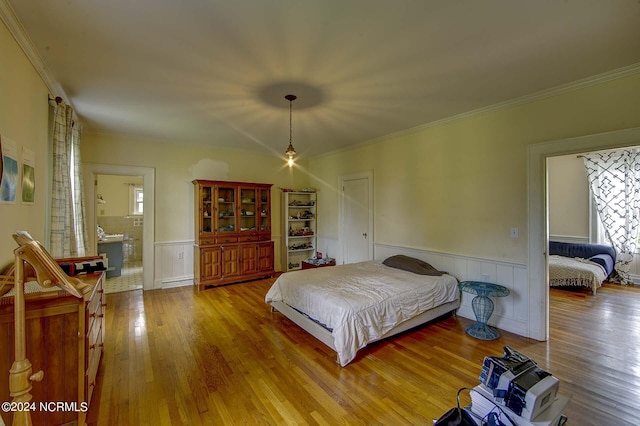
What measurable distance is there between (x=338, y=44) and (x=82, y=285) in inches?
92.8

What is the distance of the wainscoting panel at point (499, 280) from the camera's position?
121 inches

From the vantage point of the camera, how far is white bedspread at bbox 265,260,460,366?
2527 millimetres

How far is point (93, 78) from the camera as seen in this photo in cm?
260

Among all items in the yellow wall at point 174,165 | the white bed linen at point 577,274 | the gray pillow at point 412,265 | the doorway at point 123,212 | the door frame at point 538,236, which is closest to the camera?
the door frame at point 538,236

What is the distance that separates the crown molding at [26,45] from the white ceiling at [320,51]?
1.3 inches

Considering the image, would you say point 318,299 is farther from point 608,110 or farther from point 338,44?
point 608,110

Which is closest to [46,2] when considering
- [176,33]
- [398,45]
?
[176,33]

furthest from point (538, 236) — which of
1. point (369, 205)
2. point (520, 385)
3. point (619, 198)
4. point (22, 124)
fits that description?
point (22, 124)

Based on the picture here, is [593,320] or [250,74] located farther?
[593,320]

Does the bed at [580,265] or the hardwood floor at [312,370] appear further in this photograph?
the bed at [580,265]

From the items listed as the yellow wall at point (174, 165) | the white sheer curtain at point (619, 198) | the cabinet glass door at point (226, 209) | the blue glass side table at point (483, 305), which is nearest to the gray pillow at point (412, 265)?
the blue glass side table at point (483, 305)

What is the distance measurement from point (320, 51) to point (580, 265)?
17.9 feet

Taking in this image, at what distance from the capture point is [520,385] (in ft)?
4.15

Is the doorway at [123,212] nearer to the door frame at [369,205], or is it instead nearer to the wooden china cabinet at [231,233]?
the wooden china cabinet at [231,233]
